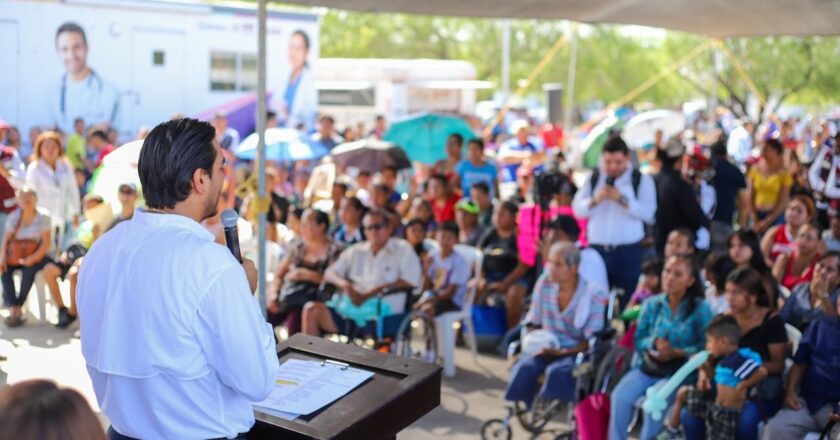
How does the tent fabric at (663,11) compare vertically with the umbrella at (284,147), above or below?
above

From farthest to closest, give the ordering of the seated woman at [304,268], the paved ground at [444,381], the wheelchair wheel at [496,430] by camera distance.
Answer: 1. the seated woman at [304,268]
2. the paved ground at [444,381]
3. the wheelchair wheel at [496,430]

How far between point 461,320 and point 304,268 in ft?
4.08

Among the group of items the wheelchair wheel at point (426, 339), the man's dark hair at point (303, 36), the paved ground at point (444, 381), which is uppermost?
the man's dark hair at point (303, 36)

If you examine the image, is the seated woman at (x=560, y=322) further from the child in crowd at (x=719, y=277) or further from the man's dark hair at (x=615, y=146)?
the man's dark hair at (x=615, y=146)

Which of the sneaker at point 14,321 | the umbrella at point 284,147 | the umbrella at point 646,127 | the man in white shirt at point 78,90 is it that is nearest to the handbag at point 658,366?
the sneaker at point 14,321

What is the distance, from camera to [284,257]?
264 inches

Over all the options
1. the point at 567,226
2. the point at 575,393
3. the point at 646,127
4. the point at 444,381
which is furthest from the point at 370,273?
the point at 646,127

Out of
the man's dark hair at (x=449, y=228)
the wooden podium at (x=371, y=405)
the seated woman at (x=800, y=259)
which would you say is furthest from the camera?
the man's dark hair at (x=449, y=228)

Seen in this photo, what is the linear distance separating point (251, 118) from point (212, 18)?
178 centimetres

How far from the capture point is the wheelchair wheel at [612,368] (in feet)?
15.2

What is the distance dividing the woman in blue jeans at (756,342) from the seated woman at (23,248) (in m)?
5.44

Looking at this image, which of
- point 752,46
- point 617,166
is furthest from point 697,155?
point 752,46

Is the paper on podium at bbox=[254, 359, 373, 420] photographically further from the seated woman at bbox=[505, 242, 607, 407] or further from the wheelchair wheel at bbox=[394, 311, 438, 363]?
the wheelchair wheel at bbox=[394, 311, 438, 363]

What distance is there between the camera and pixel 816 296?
15.6ft
